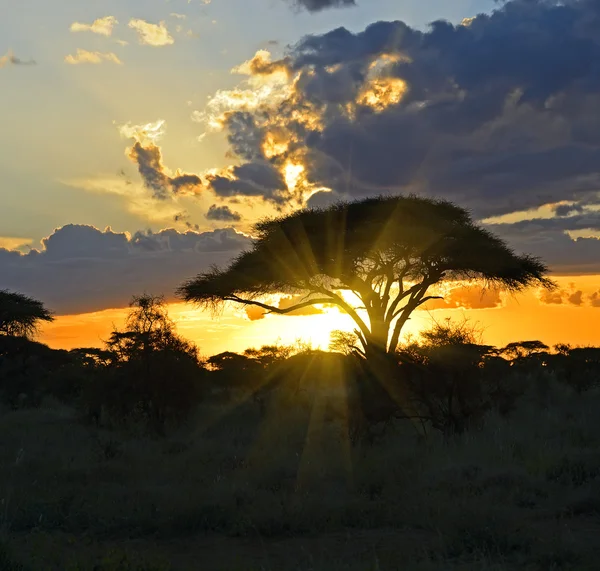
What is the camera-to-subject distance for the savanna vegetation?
914 centimetres

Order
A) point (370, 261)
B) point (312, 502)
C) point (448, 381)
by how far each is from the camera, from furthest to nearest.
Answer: point (370, 261) < point (448, 381) < point (312, 502)

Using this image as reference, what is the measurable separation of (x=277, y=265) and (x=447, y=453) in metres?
12.5

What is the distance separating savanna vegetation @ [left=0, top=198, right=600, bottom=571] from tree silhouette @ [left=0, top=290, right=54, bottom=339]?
198 millimetres

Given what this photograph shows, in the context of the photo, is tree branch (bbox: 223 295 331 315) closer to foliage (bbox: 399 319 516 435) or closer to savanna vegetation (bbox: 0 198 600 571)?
savanna vegetation (bbox: 0 198 600 571)

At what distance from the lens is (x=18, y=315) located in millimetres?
35125

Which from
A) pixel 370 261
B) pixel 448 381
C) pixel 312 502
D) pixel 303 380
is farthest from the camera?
pixel 303 380

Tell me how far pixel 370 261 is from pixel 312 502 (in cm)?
1488

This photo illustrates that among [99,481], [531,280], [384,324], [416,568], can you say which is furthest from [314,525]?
[531,280]

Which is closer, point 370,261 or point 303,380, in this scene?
point 370,261

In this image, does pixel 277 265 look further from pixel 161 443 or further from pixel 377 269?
pixel 161 443

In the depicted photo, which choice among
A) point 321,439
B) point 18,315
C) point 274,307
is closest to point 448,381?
point 321,439

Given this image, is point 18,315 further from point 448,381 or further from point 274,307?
point 448,381

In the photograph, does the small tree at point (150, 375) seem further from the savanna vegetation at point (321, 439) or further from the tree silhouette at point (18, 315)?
the tree silhouette at point (18, 315)

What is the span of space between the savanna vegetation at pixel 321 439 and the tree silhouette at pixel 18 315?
20 centimetres
